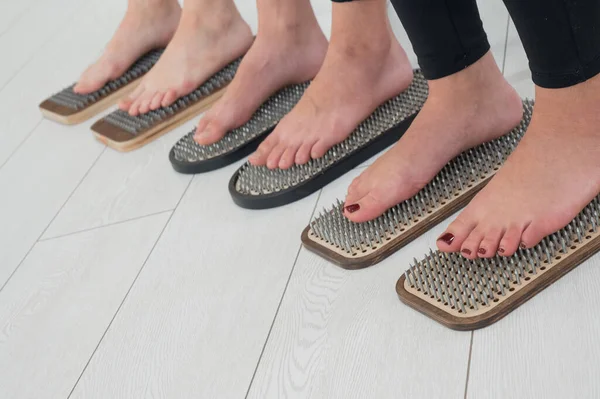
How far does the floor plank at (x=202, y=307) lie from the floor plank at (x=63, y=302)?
0.03 m

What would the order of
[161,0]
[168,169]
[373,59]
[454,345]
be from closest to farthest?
[454,345]
[373,59]
[168,169]
[161,0]

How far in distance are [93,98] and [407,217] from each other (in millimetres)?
946

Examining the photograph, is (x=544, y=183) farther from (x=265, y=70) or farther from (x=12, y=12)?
(x=12, y=12)

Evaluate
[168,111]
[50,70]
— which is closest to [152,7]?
[168,111]

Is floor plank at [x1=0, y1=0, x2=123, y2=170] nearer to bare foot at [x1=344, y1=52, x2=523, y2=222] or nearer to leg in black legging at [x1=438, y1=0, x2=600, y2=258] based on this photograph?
bare foot at [x1=344, y1=52, x2=523, y2=222]

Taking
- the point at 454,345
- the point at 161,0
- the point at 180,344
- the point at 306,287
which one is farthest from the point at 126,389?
the point at 161,0

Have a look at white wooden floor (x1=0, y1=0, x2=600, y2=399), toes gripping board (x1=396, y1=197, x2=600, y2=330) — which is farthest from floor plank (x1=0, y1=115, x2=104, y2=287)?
toes gripping board (x1=396, y1=197, x2=600, y2=330)

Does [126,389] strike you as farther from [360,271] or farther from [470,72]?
[470,72]

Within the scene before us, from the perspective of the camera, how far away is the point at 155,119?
5.19 feet

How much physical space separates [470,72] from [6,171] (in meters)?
1.01

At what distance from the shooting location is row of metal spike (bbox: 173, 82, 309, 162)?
4.57ft

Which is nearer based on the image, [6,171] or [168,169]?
[168,169]

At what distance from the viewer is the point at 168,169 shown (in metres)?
1.44

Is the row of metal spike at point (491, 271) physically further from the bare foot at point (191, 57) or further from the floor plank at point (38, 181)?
the bare foot at point (191, 57)
